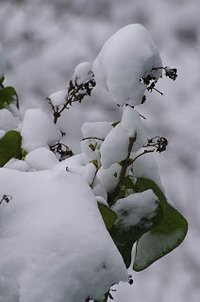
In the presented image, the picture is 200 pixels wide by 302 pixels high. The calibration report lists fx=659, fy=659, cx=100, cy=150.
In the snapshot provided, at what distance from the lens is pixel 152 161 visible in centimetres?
77

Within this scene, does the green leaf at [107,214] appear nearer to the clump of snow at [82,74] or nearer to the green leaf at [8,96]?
the clump of snow at [82,74]

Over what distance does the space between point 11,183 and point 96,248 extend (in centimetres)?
12

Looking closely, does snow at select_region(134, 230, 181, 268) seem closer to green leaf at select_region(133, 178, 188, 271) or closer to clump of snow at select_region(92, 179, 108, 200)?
green leaf at select_region(133, 178, 188, 271)

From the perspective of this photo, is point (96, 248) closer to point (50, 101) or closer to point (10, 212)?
point (10, 212)

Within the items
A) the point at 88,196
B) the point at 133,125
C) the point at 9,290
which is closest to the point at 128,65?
the point at 133,125

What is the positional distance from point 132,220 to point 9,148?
18cm

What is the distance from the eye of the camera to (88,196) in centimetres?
63

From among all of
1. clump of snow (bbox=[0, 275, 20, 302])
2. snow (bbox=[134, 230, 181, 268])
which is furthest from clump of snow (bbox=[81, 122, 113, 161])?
clump of snow (bbox=[0, 275, 20, 302])

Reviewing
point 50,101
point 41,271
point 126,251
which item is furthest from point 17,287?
point 50,101

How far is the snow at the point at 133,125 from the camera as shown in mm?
715

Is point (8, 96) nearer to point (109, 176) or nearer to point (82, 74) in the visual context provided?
point (82, 74)

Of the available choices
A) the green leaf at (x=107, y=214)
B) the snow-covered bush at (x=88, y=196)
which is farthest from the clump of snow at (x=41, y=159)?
the green leaf at (x=107, y=214)

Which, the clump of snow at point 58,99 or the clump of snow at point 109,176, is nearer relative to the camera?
the clump of snow at point 109,176

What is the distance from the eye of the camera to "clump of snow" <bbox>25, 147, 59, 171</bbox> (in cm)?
74
